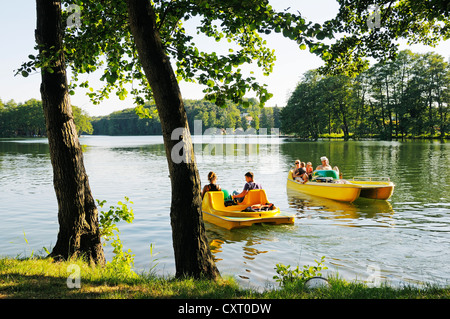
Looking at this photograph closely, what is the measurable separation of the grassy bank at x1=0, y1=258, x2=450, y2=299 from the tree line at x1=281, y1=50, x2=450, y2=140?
206ft

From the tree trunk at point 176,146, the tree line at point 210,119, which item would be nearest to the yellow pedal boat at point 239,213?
the tree trunk at point 176,146

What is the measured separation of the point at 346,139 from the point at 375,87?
528 inches

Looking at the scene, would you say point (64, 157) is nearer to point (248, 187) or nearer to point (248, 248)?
point (248, 248)

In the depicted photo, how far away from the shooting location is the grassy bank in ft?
14.1

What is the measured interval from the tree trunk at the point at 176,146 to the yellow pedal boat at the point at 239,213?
5.45 meters

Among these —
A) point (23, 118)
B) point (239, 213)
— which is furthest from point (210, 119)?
point (239, 213)

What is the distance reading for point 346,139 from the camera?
280 ft

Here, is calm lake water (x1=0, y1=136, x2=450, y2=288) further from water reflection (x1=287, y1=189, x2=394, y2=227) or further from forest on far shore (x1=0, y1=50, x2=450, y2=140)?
forest on far shore (x1=0, y1=50, x2=450, y2=140)

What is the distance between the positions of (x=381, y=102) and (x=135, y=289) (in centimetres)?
8183

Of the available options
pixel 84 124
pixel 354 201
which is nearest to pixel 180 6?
pixel 354 201

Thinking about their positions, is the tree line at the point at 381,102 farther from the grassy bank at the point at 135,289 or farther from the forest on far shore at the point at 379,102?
the grassy bank at the point at 135,289

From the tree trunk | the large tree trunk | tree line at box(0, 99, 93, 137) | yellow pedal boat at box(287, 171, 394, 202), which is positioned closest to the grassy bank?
the tree trunk

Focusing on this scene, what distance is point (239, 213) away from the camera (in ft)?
35.8
